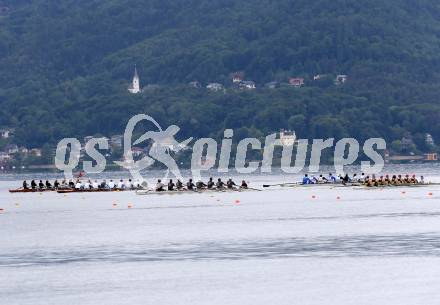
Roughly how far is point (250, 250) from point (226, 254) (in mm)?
1974

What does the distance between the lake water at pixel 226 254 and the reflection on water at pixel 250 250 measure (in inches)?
1.9

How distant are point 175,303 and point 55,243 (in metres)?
24.7

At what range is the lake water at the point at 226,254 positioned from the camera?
53.6 m

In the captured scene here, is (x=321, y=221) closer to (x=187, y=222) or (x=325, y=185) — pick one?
(x=187, y=222)

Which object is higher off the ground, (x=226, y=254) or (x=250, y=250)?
(x=250, y=250)

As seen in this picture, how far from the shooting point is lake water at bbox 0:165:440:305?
53625 mm

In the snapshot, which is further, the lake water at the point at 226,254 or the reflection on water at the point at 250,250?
the reflection on water at the point at 250,250

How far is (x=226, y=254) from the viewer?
216 ft

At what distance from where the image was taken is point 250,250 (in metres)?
67.3

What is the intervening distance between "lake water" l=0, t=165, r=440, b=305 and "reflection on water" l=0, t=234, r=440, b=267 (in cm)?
5

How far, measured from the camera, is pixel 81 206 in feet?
378

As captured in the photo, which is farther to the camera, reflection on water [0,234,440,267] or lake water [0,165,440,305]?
reflection on water [0,234,440,267]

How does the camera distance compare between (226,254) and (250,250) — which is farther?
(250,250)

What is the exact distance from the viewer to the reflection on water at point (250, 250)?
212 feet
